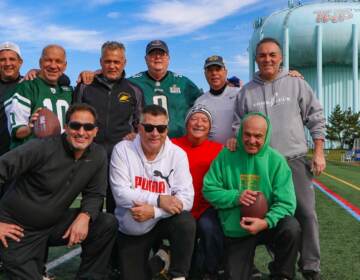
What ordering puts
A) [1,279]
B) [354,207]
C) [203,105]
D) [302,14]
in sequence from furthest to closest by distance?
[302,14]
[354,207]
[203,105]
[1,279]

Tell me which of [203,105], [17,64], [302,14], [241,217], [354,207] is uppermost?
[302,14]

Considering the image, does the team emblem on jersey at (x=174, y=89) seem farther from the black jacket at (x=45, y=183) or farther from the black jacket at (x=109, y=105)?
the black jacket at (x=45, y=183)

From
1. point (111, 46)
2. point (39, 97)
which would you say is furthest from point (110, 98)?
point (39, 97)

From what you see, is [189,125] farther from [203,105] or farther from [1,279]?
[1,279]

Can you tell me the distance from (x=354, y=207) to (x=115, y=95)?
6.93 m

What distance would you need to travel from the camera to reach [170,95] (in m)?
5.95

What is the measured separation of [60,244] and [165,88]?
239 cm

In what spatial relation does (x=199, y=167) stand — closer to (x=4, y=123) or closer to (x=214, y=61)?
(x=214, y=61)

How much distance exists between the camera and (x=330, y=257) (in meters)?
5.88

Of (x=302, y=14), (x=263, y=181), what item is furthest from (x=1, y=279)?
Result: (x=302, y=14)

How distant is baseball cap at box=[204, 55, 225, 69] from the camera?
5.66 meters

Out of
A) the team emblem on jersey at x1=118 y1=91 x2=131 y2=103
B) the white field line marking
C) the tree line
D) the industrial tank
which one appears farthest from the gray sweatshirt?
the tree line

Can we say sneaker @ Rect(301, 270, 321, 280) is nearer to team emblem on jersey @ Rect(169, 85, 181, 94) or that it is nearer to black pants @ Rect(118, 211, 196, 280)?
black pants @ Rect(118, 211, 196, 280)

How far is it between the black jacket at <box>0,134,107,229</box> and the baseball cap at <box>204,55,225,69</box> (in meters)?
2.05
